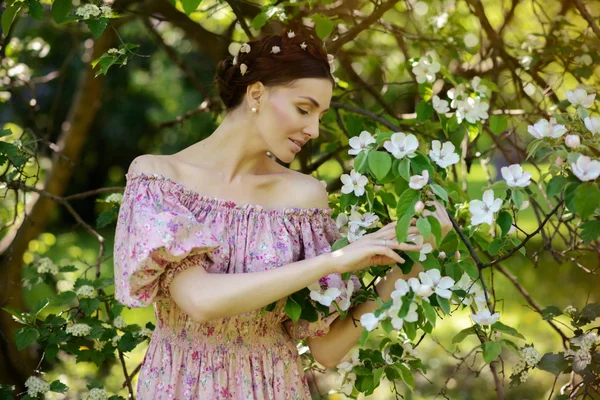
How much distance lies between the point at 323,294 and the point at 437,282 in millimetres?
298

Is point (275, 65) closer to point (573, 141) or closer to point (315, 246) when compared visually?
point (315, 246)

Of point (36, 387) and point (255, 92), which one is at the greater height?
point (255, 92)

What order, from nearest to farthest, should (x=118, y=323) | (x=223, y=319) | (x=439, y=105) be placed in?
(x=223, y=319)
(x=439, y=105)
(x=118, y=323)

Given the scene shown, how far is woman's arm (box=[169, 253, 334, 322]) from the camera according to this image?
1.62m

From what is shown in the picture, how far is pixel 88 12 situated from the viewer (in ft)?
6.77

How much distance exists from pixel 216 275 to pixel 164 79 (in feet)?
25.2

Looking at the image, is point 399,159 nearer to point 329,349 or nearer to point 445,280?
point 445,280

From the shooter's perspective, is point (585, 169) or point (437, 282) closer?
point (585, 169)

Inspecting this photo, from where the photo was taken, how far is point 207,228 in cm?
173

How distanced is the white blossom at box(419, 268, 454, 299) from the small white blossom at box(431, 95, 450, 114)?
2.82 feet

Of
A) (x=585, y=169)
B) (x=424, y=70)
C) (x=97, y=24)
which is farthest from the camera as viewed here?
(x=424, y=70)

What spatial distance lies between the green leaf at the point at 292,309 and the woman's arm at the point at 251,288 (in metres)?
0.08

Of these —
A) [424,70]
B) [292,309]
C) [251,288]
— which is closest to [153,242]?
[251,288]

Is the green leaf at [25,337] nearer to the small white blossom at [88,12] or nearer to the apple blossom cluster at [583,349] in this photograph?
the small white blossom at [88,12]
